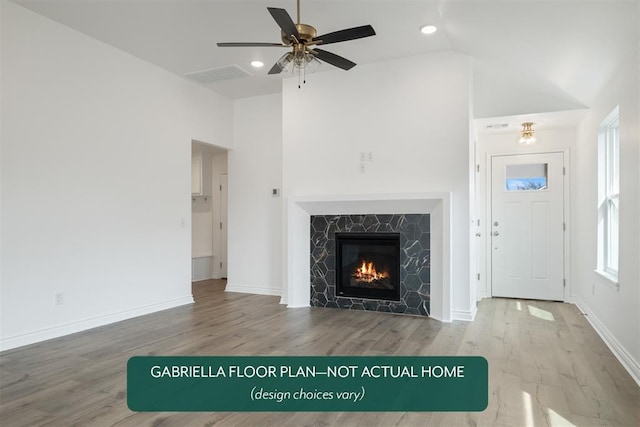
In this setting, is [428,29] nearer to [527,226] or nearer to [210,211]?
[527,226]

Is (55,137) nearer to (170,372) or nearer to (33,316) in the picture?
(33,316)

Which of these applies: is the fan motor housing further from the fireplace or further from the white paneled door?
the white paneled door

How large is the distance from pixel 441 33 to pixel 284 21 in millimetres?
2036

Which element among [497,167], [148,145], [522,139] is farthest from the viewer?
[497,167]

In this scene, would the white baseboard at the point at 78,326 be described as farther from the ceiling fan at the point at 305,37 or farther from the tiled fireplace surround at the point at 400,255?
the ceiling fan at the point at 305,37

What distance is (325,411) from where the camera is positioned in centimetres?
227

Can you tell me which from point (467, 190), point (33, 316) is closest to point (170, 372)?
point (33, 316)

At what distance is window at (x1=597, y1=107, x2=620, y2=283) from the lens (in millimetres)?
3742

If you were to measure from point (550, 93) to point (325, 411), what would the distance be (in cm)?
417

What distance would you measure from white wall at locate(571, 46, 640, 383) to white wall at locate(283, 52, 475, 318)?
1242mm

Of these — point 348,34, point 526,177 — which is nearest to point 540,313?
point 526,177

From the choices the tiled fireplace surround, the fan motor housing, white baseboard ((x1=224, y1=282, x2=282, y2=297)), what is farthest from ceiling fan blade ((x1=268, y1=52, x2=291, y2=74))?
white baseboard ((x1=224, y1=282, x2=282, y2=297))

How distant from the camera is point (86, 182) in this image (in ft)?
13.4

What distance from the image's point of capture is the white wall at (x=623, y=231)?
9.36ft
